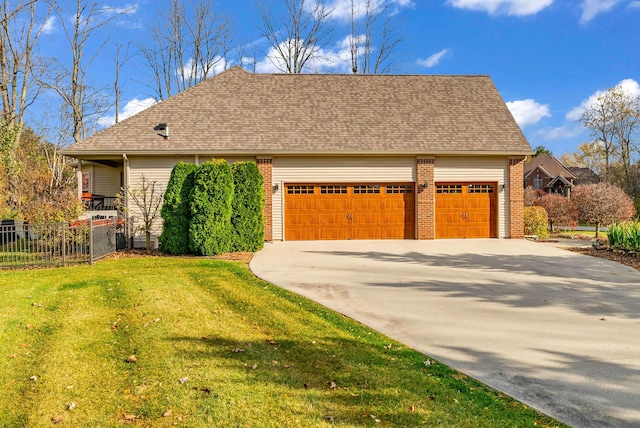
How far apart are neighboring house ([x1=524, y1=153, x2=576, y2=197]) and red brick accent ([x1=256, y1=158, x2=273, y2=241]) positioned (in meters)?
34.8

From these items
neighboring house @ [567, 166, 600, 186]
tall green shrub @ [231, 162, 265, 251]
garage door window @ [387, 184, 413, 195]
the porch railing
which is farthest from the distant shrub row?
neighboring house @ [567, 166, 600, 186]

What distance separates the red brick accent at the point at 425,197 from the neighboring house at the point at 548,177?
98.3 ft

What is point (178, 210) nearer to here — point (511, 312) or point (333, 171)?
point (333, 171)

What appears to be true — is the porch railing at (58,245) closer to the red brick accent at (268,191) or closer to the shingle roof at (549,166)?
the red brick accent at (268,191)

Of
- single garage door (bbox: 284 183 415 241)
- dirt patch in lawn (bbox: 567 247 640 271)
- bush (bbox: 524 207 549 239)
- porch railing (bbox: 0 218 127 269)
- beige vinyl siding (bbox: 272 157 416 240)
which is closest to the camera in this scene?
porch railing (bbox: 0 218 127 269)

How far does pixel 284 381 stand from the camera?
12.2ft

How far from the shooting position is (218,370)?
3.98m

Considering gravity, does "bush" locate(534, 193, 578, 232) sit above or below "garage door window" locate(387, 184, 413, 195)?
below

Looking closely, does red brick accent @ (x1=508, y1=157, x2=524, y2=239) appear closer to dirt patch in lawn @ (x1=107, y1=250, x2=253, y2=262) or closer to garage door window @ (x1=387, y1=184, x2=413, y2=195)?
garage door window @ (x1=387, y1=184, x2=413, y2=195)

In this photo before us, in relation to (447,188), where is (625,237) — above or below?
below

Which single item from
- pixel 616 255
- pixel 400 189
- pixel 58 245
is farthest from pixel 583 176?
pixel 58 245

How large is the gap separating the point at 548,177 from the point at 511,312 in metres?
45.2

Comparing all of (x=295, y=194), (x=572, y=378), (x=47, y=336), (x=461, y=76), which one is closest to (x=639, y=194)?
(x=461, y=76)

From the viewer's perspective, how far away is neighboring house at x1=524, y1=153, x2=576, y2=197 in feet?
136
